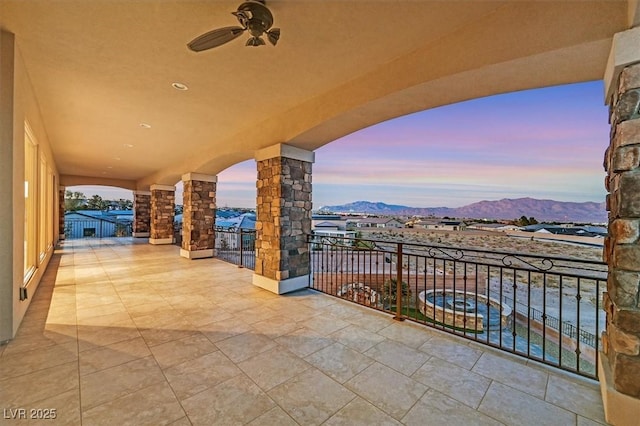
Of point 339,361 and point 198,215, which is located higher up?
point 198,215

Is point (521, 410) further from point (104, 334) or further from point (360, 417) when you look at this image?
point (104, 334)

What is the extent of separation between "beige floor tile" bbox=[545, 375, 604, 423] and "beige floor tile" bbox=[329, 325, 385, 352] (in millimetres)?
1326

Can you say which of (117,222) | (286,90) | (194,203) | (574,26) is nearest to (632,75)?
(574,26)

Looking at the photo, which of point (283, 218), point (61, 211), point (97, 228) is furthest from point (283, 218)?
point (97, 228)

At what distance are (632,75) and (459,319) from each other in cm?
664

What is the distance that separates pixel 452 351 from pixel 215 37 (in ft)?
11.0

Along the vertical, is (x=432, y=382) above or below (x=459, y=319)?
above

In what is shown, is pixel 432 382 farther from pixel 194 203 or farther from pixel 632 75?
pixel 194 203

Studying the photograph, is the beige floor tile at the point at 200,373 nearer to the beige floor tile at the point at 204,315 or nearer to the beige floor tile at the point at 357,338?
the beige floor tile at the point at 204,315

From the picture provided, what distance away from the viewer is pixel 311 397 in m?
1.81

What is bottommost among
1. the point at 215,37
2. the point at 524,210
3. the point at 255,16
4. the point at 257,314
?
the point at 257,314

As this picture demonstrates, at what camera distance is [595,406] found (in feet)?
5.61

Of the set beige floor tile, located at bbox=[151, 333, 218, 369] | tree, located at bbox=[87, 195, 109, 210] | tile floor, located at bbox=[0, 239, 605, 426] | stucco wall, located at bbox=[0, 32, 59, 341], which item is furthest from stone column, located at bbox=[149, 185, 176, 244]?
tree, located at bbox=[87, 195, 109, 210]

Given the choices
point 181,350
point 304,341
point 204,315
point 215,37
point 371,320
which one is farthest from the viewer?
point 204,315
